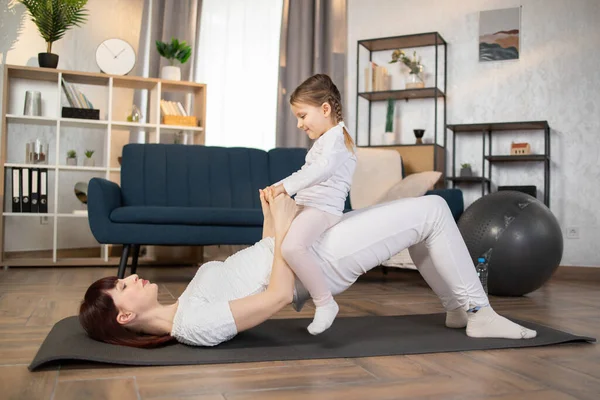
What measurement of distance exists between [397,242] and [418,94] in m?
3.66

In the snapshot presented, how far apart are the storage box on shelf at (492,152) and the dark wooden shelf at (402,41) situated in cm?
77

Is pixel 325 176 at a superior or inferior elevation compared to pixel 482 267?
superior

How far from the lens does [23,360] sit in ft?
5.26

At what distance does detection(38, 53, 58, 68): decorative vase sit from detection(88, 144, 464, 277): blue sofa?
1126 millimetres

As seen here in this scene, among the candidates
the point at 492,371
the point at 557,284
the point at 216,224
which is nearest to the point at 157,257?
the point at 216,224

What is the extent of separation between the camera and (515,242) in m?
3.05

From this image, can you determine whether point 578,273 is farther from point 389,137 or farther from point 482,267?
point 482,267

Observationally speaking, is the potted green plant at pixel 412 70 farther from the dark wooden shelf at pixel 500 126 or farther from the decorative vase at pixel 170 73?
the decorative vase at pixel 170 73

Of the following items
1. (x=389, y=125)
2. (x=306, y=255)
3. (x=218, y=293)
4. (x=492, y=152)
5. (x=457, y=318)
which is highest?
(x=389, y=125)

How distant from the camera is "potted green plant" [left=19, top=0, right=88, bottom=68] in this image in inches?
175

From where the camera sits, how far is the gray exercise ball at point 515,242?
3.05m

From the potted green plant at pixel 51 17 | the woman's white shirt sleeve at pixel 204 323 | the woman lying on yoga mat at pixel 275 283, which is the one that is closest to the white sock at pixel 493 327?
the woman lying on yoga mat at pixel 275 283

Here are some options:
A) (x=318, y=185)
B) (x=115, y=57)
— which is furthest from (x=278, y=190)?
(x=115, y=57)

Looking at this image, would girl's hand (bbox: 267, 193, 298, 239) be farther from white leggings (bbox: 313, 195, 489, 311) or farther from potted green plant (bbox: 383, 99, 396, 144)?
potted green plant (bbox: 383, 99, 396, 144)
